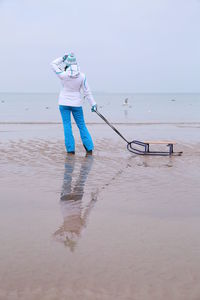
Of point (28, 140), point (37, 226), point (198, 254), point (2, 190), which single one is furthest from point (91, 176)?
point (28, 140)

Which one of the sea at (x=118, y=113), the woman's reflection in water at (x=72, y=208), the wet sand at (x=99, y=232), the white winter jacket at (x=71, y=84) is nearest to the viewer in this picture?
the wet sand at (x=99, y=232)

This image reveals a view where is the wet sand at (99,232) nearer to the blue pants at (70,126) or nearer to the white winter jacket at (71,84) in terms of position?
the blue pants at (70,126)

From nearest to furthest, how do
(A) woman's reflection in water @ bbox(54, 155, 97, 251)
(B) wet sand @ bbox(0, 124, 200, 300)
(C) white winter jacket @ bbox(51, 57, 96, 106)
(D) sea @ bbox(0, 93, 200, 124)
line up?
(B) wet sand @ bbox(0, 124, 200, 300)
(A) woman's reflection in water @ bbox(54, 155, 97, 251)
(C) white winter jacket @ bbox(51, 57, 96, 106)
(D) sea @ bbox(0, 93, 200, 124)

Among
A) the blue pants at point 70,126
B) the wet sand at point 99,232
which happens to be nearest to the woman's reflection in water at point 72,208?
the wet sand at point 99,232

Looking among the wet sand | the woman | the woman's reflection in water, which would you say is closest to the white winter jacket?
the woman

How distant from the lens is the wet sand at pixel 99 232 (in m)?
2.69

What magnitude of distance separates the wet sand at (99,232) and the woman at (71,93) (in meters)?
1.68

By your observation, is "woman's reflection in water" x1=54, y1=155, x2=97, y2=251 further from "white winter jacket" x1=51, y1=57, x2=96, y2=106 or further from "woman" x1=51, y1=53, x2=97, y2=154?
"white winter jacket" x1=51, y1=57, x2=96, y2=106

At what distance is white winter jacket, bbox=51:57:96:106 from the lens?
8578mm

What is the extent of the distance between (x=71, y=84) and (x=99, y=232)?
5434mm

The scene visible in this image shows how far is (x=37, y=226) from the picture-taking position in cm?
383

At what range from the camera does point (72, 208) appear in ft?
14.6

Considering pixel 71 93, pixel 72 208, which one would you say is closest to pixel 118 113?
pixel 71 93

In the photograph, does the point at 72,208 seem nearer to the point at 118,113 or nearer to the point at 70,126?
the point at 70,126
